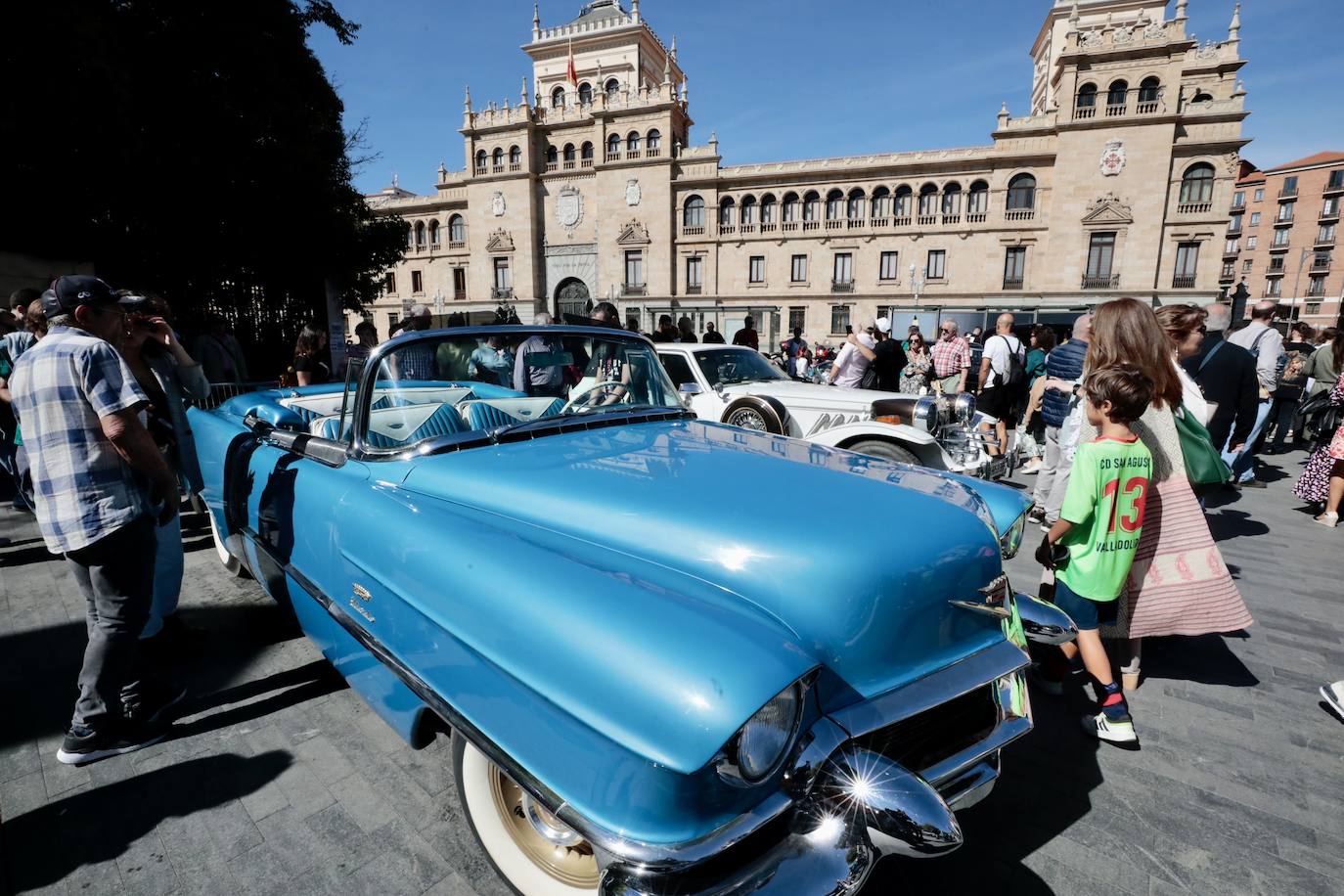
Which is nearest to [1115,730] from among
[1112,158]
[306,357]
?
[306,357]

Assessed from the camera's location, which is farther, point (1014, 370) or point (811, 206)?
point (811, 206)

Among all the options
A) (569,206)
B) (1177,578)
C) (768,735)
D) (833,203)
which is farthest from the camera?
(569,206)

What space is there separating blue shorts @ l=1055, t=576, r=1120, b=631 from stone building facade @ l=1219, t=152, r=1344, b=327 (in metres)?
72.2

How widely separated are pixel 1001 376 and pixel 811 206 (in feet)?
93.8

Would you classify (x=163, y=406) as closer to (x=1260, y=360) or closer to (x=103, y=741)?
(x=103, y=741)

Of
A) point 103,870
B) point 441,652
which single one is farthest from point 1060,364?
point 103,870

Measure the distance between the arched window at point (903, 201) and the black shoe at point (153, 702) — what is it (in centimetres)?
3520

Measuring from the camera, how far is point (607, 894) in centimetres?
128

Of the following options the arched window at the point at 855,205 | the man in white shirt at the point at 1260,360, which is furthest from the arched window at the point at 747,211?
the man in white shirt at the point at 1260,360

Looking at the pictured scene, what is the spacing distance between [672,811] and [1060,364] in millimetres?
4954

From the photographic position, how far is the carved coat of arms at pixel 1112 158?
2783 cm

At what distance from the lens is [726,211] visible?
1377 inches

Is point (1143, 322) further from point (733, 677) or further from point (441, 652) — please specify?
point (441, 652)

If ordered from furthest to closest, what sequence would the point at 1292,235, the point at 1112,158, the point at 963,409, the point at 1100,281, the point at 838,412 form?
the point at 1292,235
the point at 1100,281
the point at 1112,158
the point at 838,412
the point at 963,409
